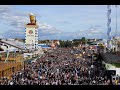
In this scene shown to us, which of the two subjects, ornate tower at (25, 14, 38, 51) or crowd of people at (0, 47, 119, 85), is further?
ornate tower at (25, 14, 38, 51)

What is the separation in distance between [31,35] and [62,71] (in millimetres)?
984

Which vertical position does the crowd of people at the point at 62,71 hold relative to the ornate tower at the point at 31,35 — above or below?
below

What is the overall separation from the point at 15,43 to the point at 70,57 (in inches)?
48.2

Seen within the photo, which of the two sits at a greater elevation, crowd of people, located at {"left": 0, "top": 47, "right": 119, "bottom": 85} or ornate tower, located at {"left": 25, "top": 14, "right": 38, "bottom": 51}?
ornate tower, located at {"left": 25, "top": 14, "right": 38, "bottom": 51}

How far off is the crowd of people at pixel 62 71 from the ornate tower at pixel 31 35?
363 mm

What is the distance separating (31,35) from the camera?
8.01 meters

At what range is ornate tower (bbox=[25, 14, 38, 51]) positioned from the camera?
7.92 metres

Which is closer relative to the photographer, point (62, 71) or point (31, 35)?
point (31, 35)

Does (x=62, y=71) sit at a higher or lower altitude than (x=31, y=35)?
lower

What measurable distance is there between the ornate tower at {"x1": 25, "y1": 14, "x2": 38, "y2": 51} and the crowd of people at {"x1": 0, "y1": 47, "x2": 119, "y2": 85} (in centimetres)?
36

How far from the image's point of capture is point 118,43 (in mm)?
9047

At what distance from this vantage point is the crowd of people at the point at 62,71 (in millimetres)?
7660
